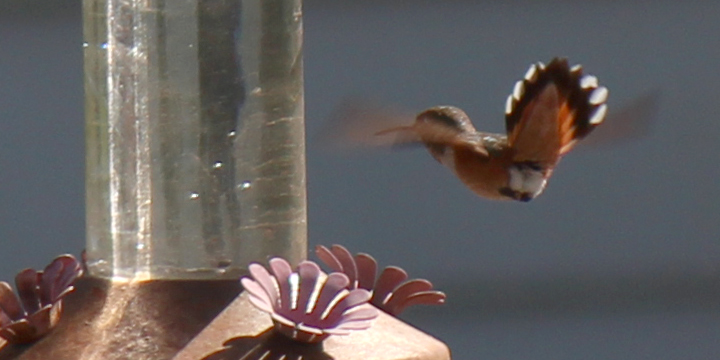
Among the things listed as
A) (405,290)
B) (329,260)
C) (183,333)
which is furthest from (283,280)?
(405,290)

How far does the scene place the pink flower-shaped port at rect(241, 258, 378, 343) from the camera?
1.82 metres

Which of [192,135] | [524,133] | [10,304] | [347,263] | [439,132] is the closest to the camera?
[10,304]

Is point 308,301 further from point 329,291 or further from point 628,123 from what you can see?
point 628,123

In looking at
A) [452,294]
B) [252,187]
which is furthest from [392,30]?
[252,187]

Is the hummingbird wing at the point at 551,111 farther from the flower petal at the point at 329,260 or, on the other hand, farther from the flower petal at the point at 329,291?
the flower petal at the point at 329,291

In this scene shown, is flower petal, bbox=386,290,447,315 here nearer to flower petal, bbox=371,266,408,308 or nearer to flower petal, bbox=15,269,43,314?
flower petal, bbox=371,266,408,308

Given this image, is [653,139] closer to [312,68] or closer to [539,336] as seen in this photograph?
[539,336]

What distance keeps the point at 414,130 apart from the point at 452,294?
2.85 meters

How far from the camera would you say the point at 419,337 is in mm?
2014

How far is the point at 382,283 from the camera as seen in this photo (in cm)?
225

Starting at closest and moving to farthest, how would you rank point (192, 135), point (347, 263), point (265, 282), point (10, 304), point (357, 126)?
point (265, 282) < point (10, 304) < point (192, 135) < point (347, 263) < point (357, 126)

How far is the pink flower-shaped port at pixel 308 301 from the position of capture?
1.82m

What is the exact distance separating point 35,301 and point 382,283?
59cm

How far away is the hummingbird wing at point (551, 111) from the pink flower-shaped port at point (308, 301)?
731mm
